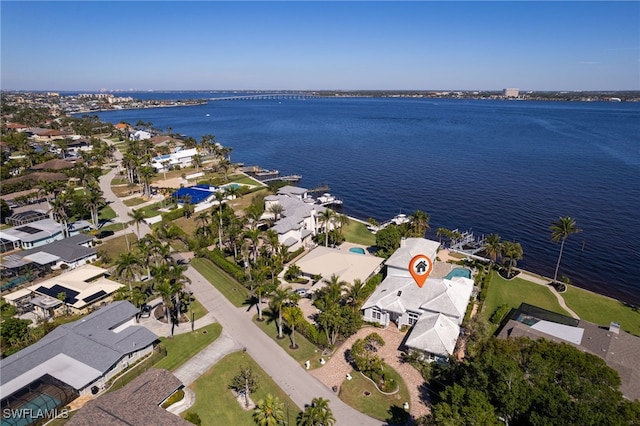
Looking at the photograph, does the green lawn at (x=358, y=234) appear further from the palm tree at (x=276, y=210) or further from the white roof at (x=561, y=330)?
the white roof at (x=561, y=330)

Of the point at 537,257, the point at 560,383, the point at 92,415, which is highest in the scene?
the point at 560,383

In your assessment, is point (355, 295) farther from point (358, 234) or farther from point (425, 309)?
point (358, 234)

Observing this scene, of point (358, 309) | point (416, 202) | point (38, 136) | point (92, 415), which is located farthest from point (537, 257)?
point (38, 136)

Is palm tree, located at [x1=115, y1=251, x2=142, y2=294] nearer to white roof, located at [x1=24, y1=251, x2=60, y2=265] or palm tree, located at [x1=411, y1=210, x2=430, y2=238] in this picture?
white roof, located at [x1=24, y1=251, x2=60, y2=265]

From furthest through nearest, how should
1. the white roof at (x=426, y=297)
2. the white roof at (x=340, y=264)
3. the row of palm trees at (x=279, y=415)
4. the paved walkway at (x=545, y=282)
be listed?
the white roof at (x=340, y=264) < the paved walkway at (x=545, y=282) < the white roof at (x=426, y=297) < the row of palm trees at (x=279, y=415)

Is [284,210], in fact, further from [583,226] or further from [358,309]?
[583,226]

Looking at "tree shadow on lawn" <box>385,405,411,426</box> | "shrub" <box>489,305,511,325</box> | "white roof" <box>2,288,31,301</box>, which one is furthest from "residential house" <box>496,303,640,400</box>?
"white roof" <box>2,288,31,301</box>

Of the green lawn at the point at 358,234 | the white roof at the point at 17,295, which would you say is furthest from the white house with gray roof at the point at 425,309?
the white roof at the point at 17,295
